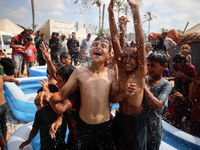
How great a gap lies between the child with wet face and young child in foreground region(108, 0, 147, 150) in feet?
0.36

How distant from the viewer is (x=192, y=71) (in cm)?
385

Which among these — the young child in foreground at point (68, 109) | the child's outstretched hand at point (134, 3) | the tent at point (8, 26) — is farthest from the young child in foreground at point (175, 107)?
the tent at point (8, 26)

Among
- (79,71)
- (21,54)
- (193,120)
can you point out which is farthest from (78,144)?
(21,54)

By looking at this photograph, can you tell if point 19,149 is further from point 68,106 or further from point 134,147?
point 134,147

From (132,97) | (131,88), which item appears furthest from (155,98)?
(131,88)

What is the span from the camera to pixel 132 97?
1748mm

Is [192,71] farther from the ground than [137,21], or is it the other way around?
[137,21]

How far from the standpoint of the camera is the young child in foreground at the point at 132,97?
5.46 feet

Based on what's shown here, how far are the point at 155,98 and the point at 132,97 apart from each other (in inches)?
11.0

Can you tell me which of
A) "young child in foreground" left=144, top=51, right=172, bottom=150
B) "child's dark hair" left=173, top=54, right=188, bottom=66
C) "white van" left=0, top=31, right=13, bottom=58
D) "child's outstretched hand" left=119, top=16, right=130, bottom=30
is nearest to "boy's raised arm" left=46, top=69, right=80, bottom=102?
"young child in foreground" left=144, top=51, right=172, bottom=150

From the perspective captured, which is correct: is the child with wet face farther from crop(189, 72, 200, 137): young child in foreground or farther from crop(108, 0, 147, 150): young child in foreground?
crop(189, 72, 200, 137): young child in foreground

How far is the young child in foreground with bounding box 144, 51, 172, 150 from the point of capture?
6.11 feet

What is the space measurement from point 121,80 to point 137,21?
65 centimetres

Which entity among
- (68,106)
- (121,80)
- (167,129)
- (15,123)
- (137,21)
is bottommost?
(15,123)
